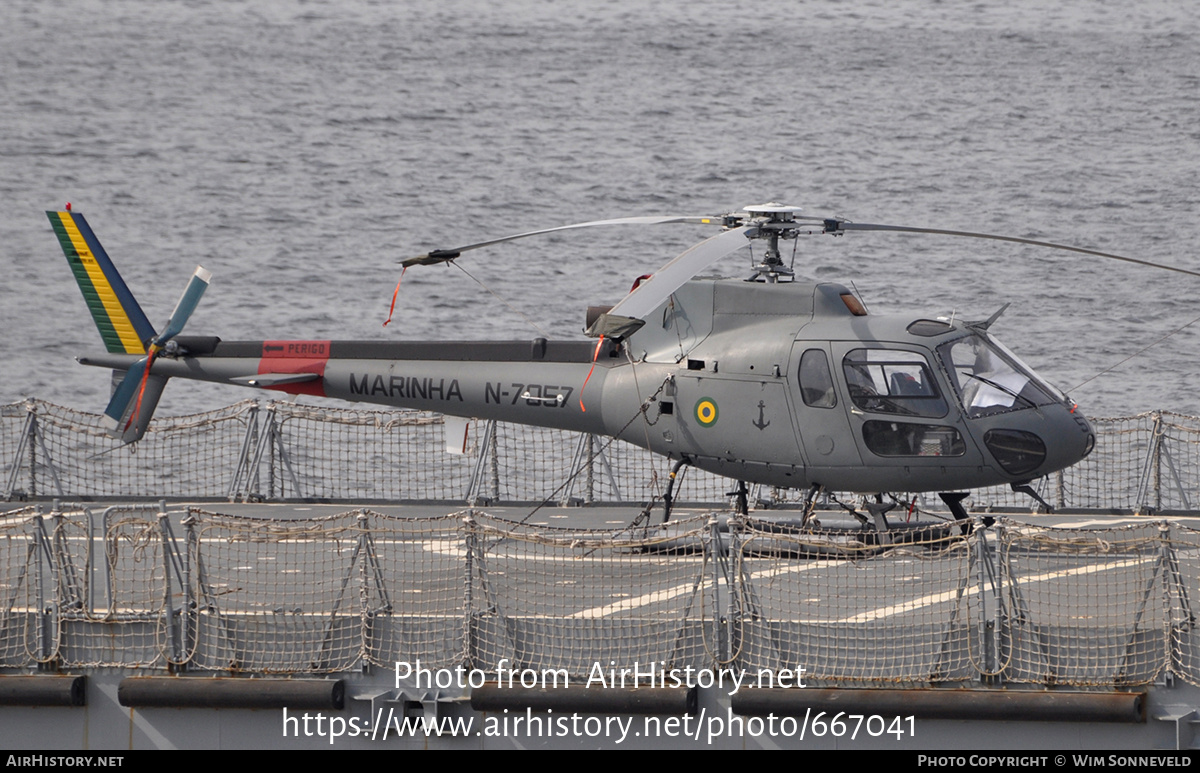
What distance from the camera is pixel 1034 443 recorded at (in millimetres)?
13453

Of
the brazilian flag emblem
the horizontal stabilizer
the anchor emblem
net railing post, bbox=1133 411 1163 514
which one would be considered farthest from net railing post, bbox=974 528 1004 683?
the horizontal stabilizer

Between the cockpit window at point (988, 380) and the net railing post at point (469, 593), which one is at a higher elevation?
the cockpit window at point (988, 380)

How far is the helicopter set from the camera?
13.5m

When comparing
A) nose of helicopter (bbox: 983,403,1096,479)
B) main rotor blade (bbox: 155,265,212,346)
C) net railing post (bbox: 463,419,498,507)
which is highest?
main rotor blade (bbox: 155,265,212,346)

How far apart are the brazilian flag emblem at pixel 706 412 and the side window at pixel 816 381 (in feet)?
3.01

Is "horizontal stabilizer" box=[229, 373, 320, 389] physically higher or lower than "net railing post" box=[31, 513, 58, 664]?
higher

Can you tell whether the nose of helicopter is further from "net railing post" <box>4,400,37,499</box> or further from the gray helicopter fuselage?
→ "net railing post" <box>4,400,37,499</box>

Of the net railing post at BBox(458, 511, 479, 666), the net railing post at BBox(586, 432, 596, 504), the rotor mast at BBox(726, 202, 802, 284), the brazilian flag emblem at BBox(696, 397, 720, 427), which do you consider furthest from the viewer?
the net railing post at BBox(586, 432, 596, 504)

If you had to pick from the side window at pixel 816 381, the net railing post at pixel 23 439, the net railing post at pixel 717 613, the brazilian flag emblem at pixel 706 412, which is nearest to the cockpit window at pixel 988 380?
the side window at pixel 816 381

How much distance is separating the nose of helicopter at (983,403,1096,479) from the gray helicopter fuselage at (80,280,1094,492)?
14 millimetres

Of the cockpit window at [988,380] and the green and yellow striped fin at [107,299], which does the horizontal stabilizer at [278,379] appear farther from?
the cockpit window at [988,380]

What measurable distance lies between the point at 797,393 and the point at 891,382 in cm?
92

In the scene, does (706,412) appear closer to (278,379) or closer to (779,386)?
(779,386)

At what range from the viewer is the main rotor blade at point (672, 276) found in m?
11.4
